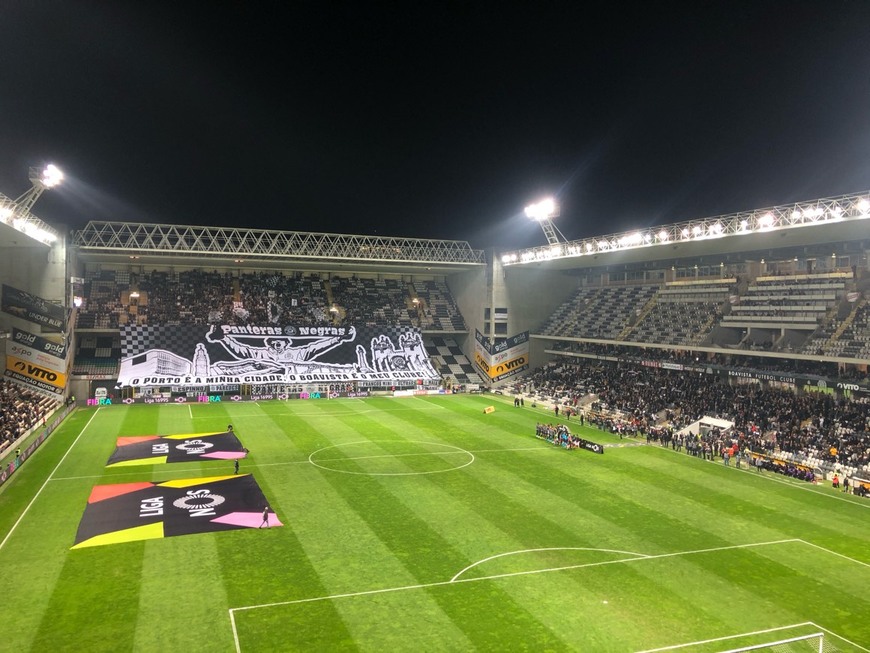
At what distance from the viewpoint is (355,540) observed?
1833 cm

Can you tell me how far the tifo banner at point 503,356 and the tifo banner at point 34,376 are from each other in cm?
3357

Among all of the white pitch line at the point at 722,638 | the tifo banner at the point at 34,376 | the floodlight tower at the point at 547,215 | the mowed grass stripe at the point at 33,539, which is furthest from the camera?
the floodlight tower at the point at 547,215

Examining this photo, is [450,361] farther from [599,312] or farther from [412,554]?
[412,554]

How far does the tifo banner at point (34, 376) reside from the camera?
39.7 meters

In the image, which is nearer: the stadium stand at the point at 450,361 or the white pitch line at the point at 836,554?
the white pitch line at the point at 836,554

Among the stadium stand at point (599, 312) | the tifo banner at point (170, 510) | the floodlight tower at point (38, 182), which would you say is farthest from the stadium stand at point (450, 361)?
the tifo banner at point (170, 510)

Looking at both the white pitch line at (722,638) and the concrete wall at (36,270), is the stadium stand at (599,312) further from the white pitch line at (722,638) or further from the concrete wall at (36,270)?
the concrete wall at (36,270)

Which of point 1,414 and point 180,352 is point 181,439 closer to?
point 1,414

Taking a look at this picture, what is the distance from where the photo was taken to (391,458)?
95.2 ft

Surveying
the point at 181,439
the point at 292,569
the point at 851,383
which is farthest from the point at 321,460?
the point at 851,383

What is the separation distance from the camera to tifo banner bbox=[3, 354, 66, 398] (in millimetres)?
39719

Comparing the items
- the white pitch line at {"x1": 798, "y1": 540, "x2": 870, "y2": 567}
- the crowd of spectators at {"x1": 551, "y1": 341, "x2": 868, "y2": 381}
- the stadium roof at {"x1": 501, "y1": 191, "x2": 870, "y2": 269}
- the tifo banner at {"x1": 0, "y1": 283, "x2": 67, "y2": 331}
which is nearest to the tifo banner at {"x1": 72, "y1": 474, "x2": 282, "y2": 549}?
the white pitch line at {"x1": 798, "y1": 540, "x2": 870, "y2": 567}

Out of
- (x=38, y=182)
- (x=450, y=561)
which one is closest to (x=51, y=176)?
(x=38, y=182)

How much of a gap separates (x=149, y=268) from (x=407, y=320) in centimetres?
2396
